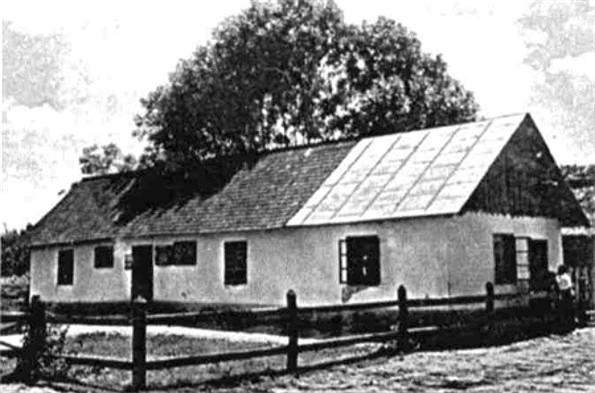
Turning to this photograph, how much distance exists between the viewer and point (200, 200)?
85.5ft

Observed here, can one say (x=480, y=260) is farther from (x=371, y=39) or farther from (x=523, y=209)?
(x=371, y=39)

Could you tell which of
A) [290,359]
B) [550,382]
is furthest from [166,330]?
[550,382]

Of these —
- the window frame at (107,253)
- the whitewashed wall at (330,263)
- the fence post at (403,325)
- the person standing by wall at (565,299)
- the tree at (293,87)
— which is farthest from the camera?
the tree at (293,87)

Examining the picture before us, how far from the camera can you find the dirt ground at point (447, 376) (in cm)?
1011

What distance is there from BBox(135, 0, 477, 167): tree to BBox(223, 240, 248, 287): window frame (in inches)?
608

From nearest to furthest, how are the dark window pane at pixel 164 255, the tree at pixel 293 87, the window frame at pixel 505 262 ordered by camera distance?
the window frame at pixel 505 262 → the dark window pane at pixel 164 255 → the tree at pixel 293 87

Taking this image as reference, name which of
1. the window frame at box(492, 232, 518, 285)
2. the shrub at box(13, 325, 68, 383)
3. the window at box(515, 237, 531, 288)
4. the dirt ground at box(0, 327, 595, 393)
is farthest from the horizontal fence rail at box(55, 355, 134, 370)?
the window at box(515, 237, 531, 288)

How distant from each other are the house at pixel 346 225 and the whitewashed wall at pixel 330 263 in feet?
0.11

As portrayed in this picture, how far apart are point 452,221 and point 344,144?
6719 millimetres

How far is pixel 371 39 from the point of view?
4044 cm

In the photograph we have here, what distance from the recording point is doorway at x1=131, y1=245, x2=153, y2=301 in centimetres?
2575

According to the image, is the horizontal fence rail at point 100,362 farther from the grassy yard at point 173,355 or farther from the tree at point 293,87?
the tree at point 293,87

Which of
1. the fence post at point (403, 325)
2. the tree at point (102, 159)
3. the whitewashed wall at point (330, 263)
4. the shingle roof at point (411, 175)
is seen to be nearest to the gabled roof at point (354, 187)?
the shingle roof at point (411, 175)

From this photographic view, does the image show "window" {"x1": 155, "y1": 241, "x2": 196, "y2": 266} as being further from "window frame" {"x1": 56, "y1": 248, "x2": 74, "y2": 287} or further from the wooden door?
the wooden door
